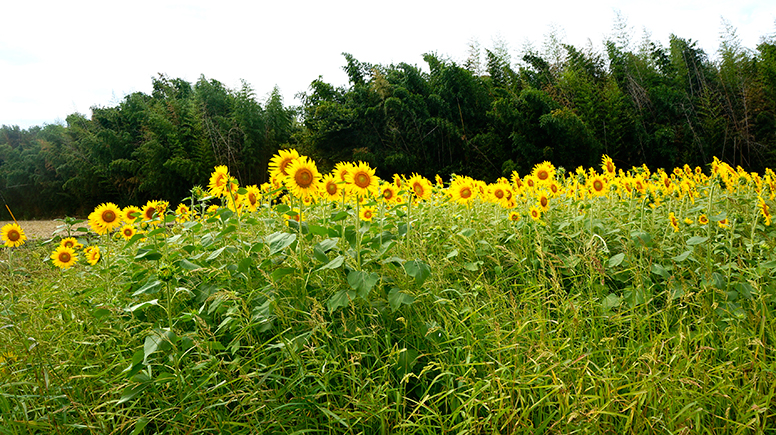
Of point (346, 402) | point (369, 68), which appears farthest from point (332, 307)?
point (369, 68)

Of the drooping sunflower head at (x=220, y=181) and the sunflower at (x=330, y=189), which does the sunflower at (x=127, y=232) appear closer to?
the drooping sunflower head at (x=220, y=181)

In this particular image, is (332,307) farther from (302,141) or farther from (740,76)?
(740,76)

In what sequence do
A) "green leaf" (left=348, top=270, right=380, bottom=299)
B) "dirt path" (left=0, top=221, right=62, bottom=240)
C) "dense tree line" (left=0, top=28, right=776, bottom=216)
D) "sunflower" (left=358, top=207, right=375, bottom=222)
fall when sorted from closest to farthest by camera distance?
"green leaf" (left=348, top=270, right=380, bottom=299), "sunflower" (left=358, top=207, right=375, bottom=222), "dirt path" (left=0, top=221, right=62, bottom=240), "dense tree line" (left=0, top=28, right=776, bottom=216)

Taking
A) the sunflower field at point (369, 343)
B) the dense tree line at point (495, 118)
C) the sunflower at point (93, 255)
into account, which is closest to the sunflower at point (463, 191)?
the sunflower field at point (369, 343)

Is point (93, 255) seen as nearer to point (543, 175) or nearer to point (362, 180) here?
point (362, 180)

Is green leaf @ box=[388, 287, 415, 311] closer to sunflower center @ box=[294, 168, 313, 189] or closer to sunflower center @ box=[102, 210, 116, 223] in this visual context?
sunflower center @ box=[294, 168, 313, 189]

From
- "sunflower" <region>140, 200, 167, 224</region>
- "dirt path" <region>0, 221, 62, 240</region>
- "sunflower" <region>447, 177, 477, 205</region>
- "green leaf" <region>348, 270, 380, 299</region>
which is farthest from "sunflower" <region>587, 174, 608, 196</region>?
"dirt path" <region>0, 221, 62, 240</region>

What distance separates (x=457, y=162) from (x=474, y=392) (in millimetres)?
6480

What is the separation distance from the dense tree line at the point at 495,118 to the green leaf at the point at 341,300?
5712mm

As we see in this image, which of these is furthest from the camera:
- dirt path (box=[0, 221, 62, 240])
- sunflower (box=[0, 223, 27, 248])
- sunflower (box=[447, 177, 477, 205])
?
dirt path (box=[0, 221, 62, 240])

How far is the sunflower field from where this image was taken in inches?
37.9

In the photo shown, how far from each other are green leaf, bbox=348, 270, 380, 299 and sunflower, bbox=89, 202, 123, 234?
130 cm

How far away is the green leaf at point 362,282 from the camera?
1.09 meters

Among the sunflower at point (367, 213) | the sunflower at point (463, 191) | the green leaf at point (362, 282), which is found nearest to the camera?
the green leaf at point (362, 282)
